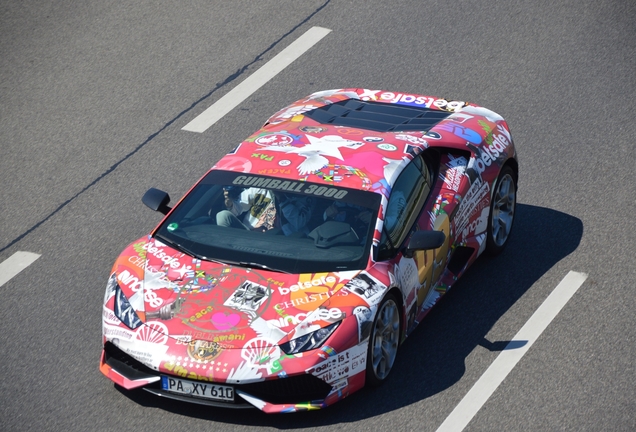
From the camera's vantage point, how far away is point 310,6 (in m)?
13.3

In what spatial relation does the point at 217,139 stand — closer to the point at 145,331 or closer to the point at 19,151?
the point at 19,151

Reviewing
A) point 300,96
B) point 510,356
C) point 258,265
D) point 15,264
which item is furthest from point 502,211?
point 15,264

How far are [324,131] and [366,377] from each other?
2396 mm

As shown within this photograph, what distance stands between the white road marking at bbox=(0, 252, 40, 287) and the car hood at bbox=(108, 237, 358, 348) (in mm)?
1838

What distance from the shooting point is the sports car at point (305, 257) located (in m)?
6.29

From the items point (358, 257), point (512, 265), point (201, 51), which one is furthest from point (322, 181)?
point (201, 51)

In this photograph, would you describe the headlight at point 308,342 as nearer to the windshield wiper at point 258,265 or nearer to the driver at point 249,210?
the windshield wiper at point 258,265

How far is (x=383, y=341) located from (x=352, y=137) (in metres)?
1.95

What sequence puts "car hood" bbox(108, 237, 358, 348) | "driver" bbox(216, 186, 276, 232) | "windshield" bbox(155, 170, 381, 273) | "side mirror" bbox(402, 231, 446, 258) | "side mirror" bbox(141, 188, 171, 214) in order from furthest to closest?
"side mirror" bbox(141, 188, 171, 214), "driver" bbox(216, 186, 276, 232), "side mirror" bbox(402, 231, 446, 258), "windshield" bbox(155, 170, 381, 273), "car hood" bbox(108, 237, 358, 348)

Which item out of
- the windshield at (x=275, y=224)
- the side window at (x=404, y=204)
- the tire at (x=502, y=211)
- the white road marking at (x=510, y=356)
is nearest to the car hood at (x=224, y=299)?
A: the windshield at (x=275, y=224)

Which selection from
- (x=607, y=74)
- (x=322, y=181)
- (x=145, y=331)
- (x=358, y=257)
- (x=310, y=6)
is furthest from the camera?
(x=310, y=6)

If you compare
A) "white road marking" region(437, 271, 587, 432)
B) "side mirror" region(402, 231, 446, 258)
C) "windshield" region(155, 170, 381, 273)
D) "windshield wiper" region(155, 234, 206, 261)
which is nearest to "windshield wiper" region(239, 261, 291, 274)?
"windshield" region(155, 170, 381, 273)

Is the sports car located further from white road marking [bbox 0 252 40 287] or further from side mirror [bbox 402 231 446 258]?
white road marking [bbox 0 252 40 287]

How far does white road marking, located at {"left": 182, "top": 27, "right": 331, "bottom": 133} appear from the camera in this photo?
1095 cm
